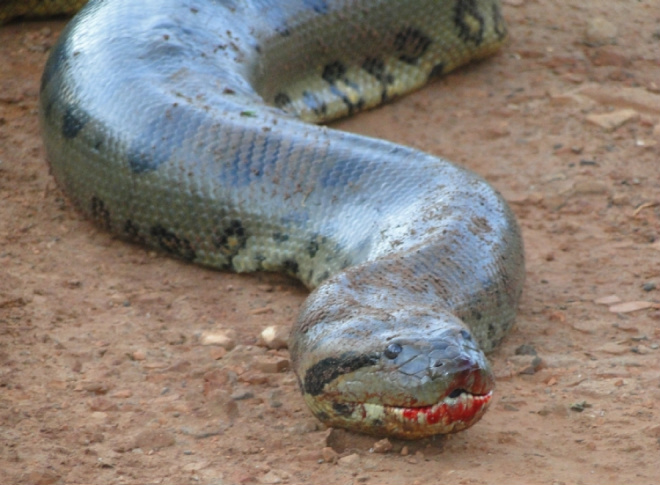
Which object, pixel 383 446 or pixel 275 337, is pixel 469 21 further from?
pixel 383 446

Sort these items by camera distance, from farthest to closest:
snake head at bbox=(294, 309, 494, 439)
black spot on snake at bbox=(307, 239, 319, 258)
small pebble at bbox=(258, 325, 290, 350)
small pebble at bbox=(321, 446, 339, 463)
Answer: black spot on snake at bbox=(307, 239, 319, 258), small pebble at bbox=(258, 325, 290, 350), small pebble at bbox=(321, 446, 339, 463), snake head at bbox=(294, 309, 494, 439)

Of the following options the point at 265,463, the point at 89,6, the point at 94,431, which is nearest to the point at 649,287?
the point at 265,463

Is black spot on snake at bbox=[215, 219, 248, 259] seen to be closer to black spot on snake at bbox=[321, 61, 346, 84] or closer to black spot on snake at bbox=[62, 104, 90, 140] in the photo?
black spot on snake at bbox=[62, 104, 90, 140]

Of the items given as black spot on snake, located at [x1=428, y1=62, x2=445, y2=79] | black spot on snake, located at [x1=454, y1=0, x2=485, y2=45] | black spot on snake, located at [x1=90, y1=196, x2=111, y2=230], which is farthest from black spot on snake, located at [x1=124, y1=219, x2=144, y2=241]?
black spot on snake, located at [x1=454, y1=0, x2=485, y2=45]

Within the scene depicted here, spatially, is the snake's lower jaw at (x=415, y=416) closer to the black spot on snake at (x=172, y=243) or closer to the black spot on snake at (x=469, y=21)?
the black spot on snake at (x=172, y=243)

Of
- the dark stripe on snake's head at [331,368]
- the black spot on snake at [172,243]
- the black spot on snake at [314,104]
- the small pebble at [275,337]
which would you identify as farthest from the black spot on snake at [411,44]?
the dark stripe on snake's head at [331,368]

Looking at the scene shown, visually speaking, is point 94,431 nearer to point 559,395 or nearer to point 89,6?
point 559,395
